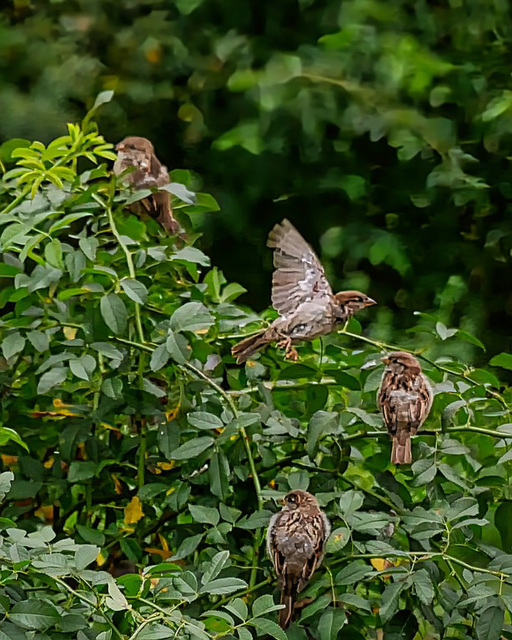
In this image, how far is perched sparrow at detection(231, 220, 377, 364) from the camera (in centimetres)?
125

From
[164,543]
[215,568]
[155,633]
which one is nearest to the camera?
[155,633]

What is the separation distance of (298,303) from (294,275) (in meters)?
0.08

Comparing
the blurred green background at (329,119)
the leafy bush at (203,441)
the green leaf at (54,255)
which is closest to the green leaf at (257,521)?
the leafy bush at (203,441)

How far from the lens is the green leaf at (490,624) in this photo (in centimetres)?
103

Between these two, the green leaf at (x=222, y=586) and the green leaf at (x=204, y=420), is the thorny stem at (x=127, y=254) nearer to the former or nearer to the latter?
the green leaf at (x=204, y=420)

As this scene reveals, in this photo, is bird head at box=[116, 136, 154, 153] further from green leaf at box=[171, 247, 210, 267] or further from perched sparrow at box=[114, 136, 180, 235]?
green leaf at box=[171, 247, 210, 267]

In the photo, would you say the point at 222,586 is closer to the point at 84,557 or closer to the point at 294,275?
the point at 84,557

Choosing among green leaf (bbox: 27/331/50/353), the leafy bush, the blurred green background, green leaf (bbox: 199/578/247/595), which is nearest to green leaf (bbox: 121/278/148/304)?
the leafy bush

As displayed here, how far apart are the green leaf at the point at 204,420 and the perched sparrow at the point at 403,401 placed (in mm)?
171

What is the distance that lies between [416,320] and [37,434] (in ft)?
5.60

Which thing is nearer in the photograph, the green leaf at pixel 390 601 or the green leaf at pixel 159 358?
the green leaf at pixel 390 601

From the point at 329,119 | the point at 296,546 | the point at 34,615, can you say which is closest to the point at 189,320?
the point at 296,546

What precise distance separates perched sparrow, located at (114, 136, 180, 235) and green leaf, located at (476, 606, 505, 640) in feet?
1.94

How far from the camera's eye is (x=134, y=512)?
1280 millimetres
